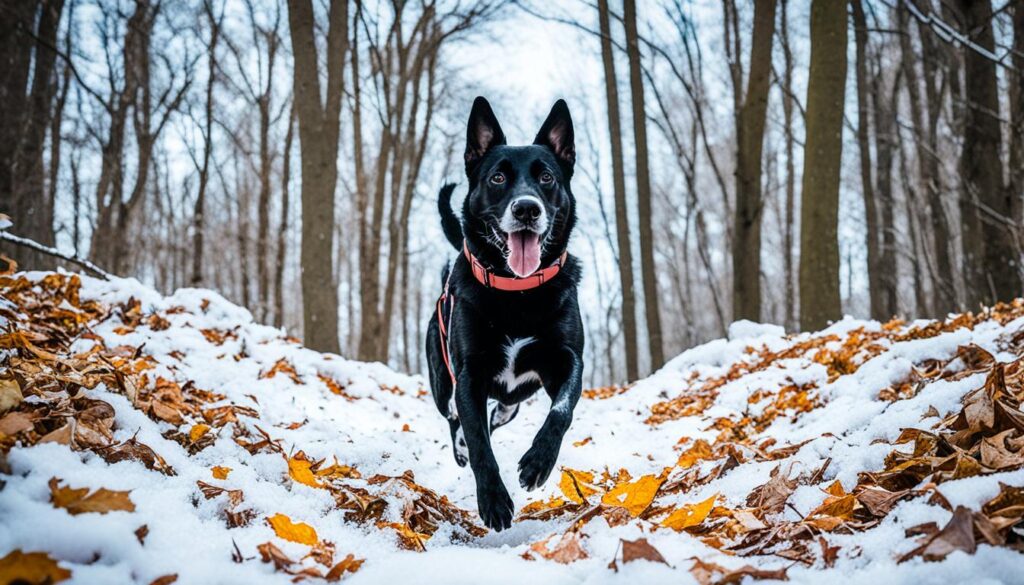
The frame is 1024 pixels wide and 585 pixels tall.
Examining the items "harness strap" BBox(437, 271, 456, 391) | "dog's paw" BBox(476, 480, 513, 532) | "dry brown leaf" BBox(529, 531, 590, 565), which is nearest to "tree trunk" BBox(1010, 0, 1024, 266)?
"harness strap" BBox(437, 271, 456, 391)

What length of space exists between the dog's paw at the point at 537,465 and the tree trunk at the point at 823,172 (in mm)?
5644

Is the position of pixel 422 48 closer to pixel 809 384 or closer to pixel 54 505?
pixel 809 384

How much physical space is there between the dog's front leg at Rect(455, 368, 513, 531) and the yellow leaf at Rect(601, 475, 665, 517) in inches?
14.7

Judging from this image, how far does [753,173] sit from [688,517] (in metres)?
8.04

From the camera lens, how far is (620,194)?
35.2ft

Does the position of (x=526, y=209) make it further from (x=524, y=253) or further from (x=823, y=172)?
(x=823, y=172)

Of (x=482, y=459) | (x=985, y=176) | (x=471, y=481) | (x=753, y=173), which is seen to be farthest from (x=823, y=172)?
(x=482, y=459)

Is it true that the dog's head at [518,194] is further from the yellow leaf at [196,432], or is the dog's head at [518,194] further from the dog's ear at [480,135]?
the yellow leaf at [196,432]

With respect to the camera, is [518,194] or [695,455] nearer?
[518,194]

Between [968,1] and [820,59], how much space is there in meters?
2.53

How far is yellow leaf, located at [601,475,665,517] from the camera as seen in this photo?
2.04 m

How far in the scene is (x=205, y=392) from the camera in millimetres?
3379

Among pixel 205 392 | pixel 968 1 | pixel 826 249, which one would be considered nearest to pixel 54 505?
pixel 205 392

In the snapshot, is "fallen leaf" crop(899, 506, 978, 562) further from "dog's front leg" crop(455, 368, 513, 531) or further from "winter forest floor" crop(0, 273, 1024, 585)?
"dog's front leg" crop(455, 368, 513, 531)
